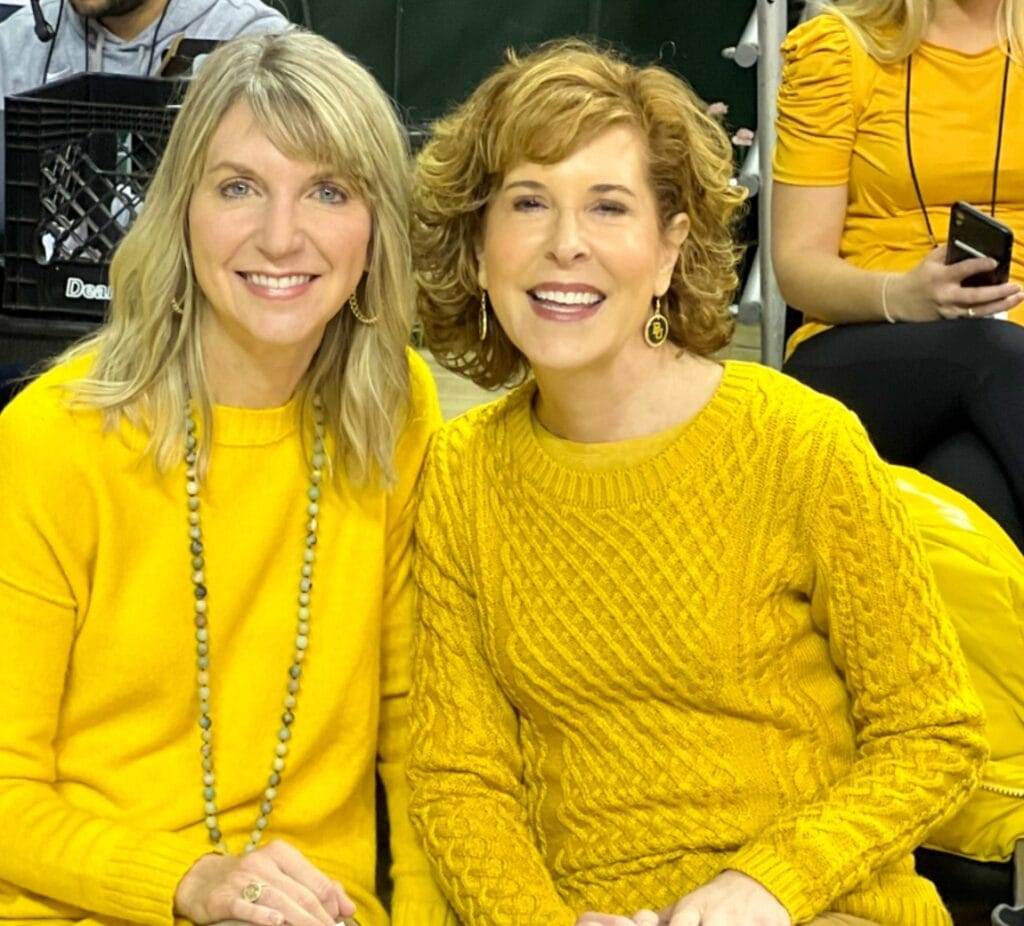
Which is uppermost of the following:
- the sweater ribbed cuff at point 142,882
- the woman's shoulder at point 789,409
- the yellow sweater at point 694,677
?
the woman's shoulder at point 789,409

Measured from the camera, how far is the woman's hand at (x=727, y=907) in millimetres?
1344

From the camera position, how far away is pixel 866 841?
139 cm

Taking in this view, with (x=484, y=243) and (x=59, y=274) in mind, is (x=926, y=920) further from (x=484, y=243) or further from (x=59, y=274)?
(x=59, y=274)

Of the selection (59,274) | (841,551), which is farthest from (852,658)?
(59,274)

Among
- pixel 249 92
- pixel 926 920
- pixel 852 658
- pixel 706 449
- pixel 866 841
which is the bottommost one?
pixel 926 920

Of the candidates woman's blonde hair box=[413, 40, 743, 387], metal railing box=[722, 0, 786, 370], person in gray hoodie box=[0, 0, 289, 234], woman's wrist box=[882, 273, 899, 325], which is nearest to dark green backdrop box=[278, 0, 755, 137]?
metal railing box=[722, 0, 786, 370]

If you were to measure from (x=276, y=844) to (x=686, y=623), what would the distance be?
0.41m

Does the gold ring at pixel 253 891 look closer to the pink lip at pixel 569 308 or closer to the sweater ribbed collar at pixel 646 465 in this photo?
the sweater ribbed collar at pixel 646 465

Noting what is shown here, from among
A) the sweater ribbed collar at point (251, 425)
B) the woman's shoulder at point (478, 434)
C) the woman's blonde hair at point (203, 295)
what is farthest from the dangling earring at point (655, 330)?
the sweater ribbed collar at point (251, 425)

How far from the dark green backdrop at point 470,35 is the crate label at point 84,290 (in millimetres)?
2343

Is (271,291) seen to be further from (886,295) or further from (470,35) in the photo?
(470,35)

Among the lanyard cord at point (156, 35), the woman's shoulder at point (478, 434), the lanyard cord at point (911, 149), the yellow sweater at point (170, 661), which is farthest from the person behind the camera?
the lanyard cord at point (156, 35)

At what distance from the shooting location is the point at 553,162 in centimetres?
148

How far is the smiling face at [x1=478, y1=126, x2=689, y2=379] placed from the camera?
1.48 meters
